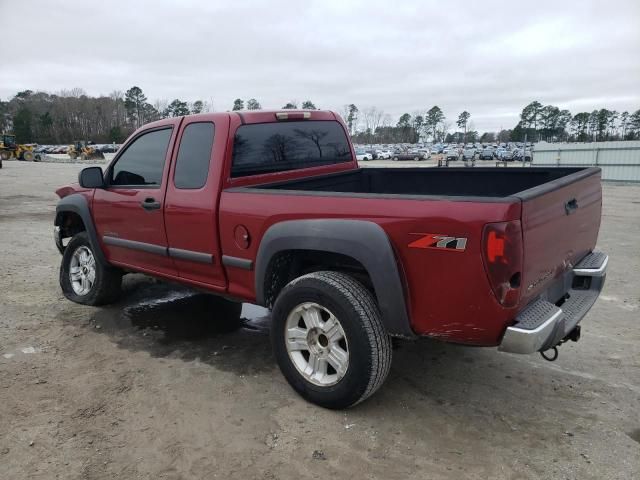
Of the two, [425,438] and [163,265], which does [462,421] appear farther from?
[163,265]

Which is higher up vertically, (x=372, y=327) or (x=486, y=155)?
(x=486, y=155)

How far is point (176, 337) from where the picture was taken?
447cm

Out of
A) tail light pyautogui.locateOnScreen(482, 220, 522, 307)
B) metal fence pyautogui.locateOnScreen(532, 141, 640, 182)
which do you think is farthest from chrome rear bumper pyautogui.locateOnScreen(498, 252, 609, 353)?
metal fence pyautogui.locateOnScreen(532, 141, 640, 182)

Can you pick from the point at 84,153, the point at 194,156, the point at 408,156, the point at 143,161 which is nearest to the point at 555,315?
the point at 194,156

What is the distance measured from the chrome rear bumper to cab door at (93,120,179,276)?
2.78m

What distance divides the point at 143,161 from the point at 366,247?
102 inches

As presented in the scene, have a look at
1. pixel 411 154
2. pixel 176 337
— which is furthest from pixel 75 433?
pixel 411 154

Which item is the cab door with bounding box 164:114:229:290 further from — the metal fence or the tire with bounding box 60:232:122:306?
the metal fence

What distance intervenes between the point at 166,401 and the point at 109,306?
2.31m

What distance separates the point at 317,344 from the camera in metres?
3.23

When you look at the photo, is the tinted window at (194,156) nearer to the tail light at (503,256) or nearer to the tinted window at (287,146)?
the tinted window at (287,146)

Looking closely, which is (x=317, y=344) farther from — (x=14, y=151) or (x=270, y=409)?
(x=14, y=151)

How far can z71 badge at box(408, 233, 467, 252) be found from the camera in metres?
2.51

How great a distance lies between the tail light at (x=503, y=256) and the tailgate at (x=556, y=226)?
0.25 feet
